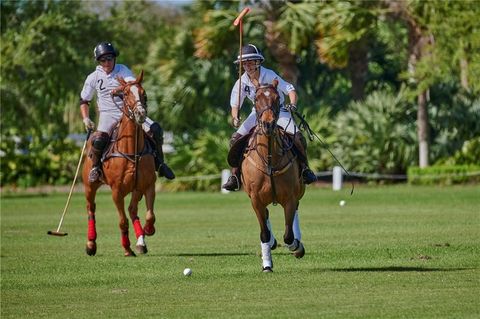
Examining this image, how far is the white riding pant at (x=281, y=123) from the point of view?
18.9 meters

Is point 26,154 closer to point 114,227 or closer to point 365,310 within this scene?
point 114,227

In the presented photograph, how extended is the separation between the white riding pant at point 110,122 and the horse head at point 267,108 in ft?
14.7

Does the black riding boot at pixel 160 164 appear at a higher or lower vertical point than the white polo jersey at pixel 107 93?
lower

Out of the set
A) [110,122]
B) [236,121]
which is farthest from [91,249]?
[236,121]

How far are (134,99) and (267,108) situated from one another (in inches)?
154

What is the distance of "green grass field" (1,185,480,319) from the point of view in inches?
583

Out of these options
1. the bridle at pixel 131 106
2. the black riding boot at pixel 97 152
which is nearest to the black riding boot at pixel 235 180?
the bridle at pixel 131 106

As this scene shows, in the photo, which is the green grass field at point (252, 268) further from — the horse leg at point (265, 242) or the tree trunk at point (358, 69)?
the tree trunk at point (358, 69)

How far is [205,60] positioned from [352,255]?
27.8 metres

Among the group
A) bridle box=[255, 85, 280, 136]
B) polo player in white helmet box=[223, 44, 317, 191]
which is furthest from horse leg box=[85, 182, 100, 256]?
bridle box=[255, 85, 280, 136]

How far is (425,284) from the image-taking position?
16.1 meters

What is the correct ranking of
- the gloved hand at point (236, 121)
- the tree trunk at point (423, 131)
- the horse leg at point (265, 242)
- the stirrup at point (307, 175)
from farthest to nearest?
the tree trunk at point (423, 131) < the stirrup at point (307, 175) < the gloved hand at point (236, 121) < the horse leg at point (265, 242)

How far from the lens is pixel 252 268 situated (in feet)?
61.7

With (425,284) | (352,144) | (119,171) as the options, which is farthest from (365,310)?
(352,144)
